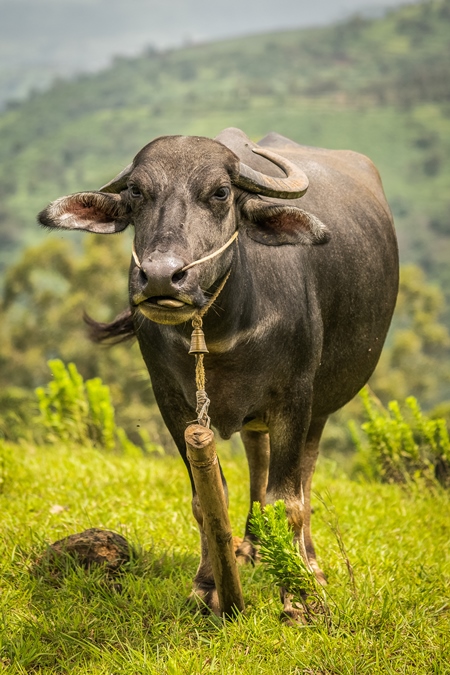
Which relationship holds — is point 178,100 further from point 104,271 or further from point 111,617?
point 111,617

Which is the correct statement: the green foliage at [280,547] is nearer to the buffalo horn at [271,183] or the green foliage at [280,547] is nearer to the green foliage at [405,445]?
the buffalo horn at [271,183]

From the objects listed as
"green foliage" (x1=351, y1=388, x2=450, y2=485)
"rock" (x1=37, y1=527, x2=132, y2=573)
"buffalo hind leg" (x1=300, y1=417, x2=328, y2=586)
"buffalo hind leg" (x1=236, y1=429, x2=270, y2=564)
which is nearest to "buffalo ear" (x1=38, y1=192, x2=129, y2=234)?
"rock" (x1=37, y1=527, x2=132, y2=573)

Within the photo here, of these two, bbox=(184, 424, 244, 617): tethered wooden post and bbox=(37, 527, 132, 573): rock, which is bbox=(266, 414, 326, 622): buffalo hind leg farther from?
bbox=(37, 527, 132, 573): rock

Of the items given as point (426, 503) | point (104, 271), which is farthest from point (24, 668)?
point (104, 271)

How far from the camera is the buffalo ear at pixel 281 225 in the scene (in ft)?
13.3

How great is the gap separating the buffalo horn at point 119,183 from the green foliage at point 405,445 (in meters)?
3.57

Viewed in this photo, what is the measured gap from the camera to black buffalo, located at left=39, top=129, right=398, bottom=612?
365 centimetres

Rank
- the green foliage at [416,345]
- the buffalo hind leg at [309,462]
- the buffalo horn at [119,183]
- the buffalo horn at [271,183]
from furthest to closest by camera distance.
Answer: the green foliage at [416,345] → the buffalo hind leg at [309,462] → the buffalo horn at [119,183] → the buffalo horn at [271,183]

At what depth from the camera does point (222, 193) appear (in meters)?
3.77

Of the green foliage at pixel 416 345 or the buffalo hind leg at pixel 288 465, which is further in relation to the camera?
the green foliage at pixel 416 345

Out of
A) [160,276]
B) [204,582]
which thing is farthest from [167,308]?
[204,582]

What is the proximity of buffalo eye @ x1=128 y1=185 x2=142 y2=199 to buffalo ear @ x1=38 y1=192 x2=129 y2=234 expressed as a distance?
0.27 metres

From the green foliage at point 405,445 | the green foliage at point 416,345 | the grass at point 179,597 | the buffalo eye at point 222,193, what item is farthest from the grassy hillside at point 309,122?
the buffalo eye at point 222,193

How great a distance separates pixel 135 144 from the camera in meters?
157
